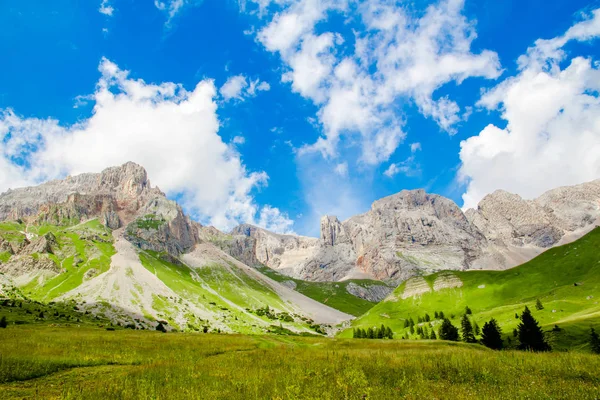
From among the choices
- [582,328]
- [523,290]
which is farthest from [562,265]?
[582,328]

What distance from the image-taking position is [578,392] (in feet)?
38.3

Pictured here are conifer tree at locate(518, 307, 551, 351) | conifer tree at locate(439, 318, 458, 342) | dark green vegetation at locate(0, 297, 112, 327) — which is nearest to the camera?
conifer tree at locate(518, 307, 551, 351)

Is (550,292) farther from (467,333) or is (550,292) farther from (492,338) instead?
(492,338)

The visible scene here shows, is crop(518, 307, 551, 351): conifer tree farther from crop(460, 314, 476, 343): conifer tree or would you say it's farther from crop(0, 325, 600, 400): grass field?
crop(0, 325, 600, 400): grass field

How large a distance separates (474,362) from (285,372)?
10.3 meters

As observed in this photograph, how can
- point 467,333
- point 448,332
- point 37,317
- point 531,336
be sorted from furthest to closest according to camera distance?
point 37,317 < point 448,332 < point 467,333 < point 531,336

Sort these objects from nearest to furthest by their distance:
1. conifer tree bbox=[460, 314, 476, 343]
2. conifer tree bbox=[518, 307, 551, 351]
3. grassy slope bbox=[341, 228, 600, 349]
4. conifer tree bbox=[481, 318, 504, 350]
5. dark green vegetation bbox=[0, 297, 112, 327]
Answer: conifer tree bbox=[518, 307, 551, 351] → conifer tree bbox=[481, 318, 504, 350] → conifer tree bbox=[460, 314, 476, 343] → dark green vegetation bbox=[0, 297, 112, 327] → grassy slope bbox=[341, 228, 600, 349]

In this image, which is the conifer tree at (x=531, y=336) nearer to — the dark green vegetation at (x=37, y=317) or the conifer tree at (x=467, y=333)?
the conifer tree at (x=467, y=333)

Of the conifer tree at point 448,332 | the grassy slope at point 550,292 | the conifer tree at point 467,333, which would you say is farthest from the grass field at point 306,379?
the grassy slope at point 550,292

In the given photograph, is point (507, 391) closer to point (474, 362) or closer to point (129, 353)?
point (474, 362)

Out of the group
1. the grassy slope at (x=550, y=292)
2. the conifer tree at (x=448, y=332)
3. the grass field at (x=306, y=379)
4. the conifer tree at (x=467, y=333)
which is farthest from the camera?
the grassy slope at (x=550, y=292)

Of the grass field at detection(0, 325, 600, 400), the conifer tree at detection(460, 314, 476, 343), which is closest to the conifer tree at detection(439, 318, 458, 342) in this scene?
the conifer tree at detection(460, 314, 476, 343)

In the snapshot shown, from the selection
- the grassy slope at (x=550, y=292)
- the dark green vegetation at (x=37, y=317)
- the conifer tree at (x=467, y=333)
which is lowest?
the conifer tree at (x=467, y=333)

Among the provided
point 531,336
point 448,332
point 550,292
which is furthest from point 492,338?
point 550,292
